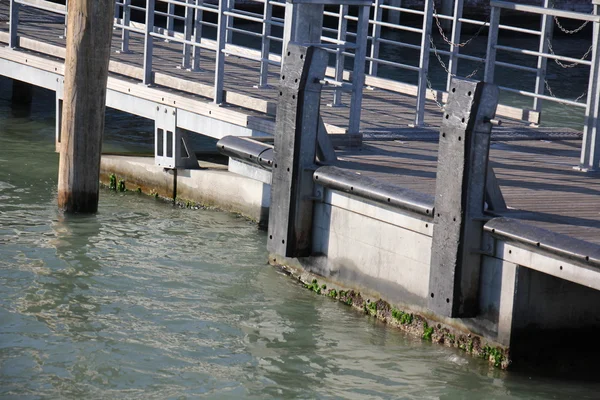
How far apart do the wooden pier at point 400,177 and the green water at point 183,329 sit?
13.9 inches

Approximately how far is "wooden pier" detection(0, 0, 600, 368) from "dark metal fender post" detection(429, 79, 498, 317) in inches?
1.4

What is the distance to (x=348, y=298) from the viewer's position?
8.37 m

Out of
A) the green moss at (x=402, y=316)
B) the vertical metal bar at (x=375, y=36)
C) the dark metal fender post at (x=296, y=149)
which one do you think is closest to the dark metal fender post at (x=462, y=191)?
the green moss at (x=402, y=316)

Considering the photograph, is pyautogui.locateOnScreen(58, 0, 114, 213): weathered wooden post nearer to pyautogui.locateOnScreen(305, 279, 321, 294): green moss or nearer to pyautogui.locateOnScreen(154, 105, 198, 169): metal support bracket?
pyautogui.locateOnScreen(154, 105, 198, 169): metal support bracket

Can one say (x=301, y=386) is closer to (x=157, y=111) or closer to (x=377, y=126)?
(x=377, y=126)

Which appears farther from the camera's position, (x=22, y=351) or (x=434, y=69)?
(x=434, y=69)

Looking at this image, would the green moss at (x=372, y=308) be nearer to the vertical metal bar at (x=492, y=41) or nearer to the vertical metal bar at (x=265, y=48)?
the vertical metal bar at (x=492, y=41)

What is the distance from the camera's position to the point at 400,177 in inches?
328

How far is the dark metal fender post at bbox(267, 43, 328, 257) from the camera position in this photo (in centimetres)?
831

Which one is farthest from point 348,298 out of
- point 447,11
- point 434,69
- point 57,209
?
point 447,11

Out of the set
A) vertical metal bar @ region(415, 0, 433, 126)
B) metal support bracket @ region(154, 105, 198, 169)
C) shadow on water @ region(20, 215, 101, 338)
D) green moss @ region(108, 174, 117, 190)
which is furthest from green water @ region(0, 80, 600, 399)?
→ vertical metal bar @ region(415, 0, 433, 126)

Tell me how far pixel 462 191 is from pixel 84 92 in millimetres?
4168

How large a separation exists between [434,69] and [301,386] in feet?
55.3

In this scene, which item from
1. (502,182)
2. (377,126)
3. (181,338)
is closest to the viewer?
(181,338)
